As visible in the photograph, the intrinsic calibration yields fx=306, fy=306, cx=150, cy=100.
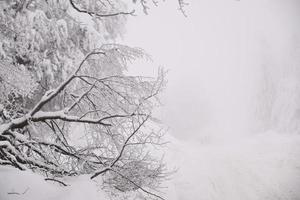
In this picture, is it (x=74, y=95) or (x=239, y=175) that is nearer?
(x=74, y=95)

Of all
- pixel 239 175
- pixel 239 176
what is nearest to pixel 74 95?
pixel 239 176

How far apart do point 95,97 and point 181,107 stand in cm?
3981

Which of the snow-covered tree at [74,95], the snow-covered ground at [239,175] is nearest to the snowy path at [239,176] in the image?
the snow-covered ground at [239,175]

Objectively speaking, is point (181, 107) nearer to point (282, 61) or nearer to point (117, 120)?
point (282, 61)

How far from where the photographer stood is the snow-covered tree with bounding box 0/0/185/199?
131 inches

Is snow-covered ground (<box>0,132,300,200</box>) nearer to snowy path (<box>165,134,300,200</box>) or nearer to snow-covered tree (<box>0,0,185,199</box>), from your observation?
snowy path (<box>165,134,300,200</box>)

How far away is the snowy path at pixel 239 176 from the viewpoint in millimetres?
15703

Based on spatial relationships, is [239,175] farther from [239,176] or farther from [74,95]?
[74,95]

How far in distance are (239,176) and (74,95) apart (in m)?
16.5

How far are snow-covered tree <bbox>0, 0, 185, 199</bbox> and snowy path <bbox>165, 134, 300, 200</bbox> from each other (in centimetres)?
861

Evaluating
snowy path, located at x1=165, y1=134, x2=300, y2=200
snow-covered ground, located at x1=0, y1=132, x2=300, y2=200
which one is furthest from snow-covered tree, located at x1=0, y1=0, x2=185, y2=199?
snowy path, located at x1=165, y1=134, x2=300, y2=200

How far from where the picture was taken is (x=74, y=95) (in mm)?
4137

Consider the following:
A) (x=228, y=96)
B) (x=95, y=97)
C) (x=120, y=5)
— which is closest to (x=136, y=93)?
(x=95, y=97)

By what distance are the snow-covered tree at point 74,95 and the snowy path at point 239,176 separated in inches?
339
